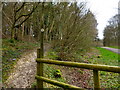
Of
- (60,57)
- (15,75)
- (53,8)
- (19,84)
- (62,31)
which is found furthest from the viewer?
(53,8)

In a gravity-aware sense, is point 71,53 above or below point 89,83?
above

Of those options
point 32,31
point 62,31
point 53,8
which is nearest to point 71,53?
point 62,31

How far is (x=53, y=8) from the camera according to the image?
15.8m

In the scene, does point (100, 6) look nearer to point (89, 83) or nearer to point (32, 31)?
point (89, 83)

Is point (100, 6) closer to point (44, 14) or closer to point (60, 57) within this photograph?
point (60, 57)

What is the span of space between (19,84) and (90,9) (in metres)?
9.88

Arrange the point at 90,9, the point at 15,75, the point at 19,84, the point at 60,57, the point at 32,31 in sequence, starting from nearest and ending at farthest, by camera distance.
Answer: the point at 19,84
the point at 15,75
the point at 60,57
the point at 90,9
the point at 32,31

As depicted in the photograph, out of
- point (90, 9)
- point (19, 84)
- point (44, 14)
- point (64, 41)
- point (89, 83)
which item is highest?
point (44, 14)

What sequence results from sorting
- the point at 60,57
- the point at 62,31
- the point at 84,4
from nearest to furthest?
the point at 60,57
the point at 62,31
the point at 84,4

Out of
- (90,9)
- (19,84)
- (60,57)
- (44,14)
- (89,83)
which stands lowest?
(89,83)

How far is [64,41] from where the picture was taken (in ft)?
28.2

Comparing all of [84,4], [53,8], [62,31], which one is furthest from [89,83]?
[53,8]

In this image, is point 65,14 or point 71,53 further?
point 65,14

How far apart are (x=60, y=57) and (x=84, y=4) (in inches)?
221
